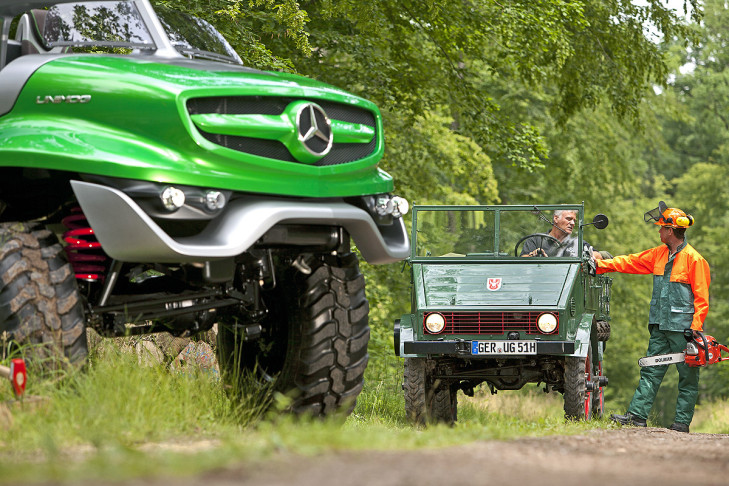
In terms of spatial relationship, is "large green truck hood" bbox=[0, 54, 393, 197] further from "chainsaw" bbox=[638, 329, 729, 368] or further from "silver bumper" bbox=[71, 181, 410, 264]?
"chainsaw" bbox=[638, 329, 729, 368]

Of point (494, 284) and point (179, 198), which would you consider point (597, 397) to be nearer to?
point (494, 284)

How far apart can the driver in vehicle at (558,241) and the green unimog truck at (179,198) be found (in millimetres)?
4609

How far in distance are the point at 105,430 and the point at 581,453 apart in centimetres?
215

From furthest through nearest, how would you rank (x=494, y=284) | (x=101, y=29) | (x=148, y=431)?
(x=494, y=284)
(x=101, y=29)
(x=148, y=431)

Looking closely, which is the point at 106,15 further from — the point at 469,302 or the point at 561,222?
the point at 561,222

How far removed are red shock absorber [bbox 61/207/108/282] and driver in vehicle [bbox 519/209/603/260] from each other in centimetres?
586

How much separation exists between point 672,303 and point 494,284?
5.73 ft

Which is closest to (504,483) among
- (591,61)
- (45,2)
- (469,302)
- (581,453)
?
(581,453)

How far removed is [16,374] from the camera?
16.9ft

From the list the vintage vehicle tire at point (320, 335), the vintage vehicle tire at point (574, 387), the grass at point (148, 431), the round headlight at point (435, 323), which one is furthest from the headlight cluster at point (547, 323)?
the vintage vehicle tire at point (320, 335)

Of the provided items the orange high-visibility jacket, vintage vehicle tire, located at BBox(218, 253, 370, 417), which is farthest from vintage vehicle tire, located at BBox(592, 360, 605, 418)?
vintage vehicle tire, located at BBox(218, 253, 370, 417)

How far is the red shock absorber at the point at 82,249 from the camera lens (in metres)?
5.65

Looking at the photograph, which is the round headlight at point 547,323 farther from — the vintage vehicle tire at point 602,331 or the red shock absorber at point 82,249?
the red shock absorber at point 82,249

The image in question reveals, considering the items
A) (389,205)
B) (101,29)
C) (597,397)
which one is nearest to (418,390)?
(597,397)
